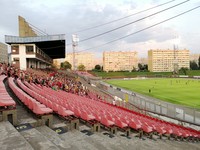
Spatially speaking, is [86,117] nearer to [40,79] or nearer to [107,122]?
[107,122]

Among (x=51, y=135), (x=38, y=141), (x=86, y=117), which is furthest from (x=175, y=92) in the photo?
(x=38, y=141)

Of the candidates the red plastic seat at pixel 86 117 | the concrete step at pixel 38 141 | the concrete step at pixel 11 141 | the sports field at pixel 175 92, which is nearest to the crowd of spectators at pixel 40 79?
the red plastic seat at pixel 86 117

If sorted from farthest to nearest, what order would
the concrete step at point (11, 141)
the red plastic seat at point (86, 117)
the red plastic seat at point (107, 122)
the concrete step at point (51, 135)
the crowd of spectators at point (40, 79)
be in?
1. the crowd of spectators at point (40, 79)
2. the red plastic seat at point (107, 122)
3. the red plastic seat at point (86, 117)
4. the concrete step at point (51, 135)
5. the concrete step at point (11, 141)

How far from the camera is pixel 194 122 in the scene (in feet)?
51.4

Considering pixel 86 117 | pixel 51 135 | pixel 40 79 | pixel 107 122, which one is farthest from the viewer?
pixel 40 79

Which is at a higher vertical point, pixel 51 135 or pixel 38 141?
pixel 38 141

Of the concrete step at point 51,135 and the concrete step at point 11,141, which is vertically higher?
the concrete step at point 11,141

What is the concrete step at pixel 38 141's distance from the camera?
3.40 meters

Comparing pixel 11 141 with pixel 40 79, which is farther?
pixel 40 79

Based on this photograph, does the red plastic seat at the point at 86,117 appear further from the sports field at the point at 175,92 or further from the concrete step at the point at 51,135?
the sports field at the point at 175,92

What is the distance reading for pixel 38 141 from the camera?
395 cm

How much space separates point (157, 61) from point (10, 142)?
20270 centimetres

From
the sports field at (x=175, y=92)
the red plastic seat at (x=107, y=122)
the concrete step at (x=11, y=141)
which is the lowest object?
the sports field at (x=175, y=92)

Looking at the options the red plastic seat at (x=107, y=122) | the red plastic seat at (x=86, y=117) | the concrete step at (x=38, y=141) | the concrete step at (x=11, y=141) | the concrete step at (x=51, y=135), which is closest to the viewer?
the concrete step at (x=11, y=141)
